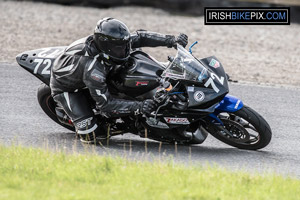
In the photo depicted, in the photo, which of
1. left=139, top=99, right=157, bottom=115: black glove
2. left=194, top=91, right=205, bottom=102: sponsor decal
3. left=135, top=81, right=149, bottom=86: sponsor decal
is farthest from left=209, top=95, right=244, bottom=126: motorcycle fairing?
left=135, top=81, right=149, bottom=86: sponsor decal

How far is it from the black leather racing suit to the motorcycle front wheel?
1.03 m

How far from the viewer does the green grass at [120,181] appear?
520 cm

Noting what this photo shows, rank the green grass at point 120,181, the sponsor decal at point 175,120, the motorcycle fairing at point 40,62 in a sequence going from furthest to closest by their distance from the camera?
the motorcycle fairing at point 40,62 < the sponsor decal at point 175,120 < the green grass at point 120,181

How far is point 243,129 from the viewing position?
6965mm

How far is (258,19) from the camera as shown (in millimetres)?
16328

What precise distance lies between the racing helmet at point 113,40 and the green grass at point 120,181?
120cm

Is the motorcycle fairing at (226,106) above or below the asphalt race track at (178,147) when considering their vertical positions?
above

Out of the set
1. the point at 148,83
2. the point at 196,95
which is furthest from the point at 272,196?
the point at 148,83

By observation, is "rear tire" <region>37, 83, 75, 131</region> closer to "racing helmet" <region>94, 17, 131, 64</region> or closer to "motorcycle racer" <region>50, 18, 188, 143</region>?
"motorcycle racer" <region>50, 18, 188, 143</region>

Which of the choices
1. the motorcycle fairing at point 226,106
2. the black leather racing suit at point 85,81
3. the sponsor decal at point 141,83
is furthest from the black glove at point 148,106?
the motorcycle fairing at point 226,106

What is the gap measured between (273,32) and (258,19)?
1124mm

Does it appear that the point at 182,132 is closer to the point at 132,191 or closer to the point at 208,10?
the point at 132,191

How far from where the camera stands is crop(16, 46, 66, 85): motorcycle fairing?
296 inches

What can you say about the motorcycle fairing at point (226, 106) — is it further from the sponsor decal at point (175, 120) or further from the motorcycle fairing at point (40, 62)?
the motorcycle fairing at point (40, 62)
